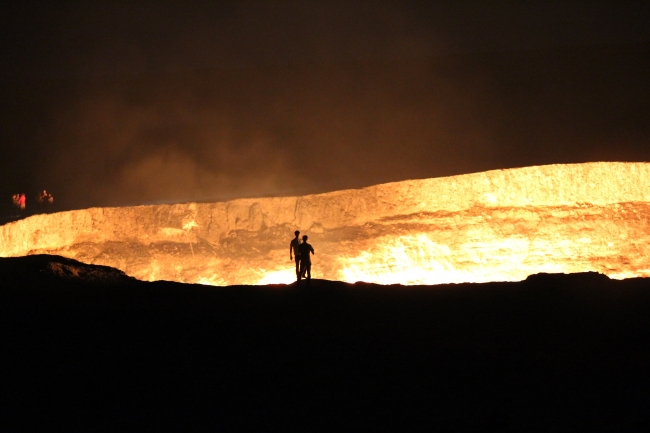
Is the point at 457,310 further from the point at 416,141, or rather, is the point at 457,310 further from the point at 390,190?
the point at 416,141

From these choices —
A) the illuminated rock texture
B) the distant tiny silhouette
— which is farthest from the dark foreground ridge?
the distant tiny silhouette

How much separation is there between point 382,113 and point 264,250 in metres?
22.0

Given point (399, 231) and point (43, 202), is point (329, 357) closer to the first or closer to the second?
point (399, 231)

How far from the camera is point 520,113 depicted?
144ft

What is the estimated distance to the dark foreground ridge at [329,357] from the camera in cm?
720

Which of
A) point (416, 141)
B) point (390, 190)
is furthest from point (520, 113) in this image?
point (390, 190)

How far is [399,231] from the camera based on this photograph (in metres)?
24.5

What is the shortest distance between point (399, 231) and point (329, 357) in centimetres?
1600

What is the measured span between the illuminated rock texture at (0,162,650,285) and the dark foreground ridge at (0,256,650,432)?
1047 cm

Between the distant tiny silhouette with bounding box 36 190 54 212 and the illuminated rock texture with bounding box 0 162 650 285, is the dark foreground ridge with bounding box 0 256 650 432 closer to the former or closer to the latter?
the illuminated rock texture with bounding box 0 162 650 285

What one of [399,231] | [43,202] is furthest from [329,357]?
[43,202]

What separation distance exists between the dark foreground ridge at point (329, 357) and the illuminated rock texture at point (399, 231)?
34.4 feet

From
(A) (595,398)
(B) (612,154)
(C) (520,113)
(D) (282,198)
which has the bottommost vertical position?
(A) (595,398)

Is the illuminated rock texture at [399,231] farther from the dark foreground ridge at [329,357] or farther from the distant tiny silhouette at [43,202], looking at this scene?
the dark foreground ridge at [329,357]
